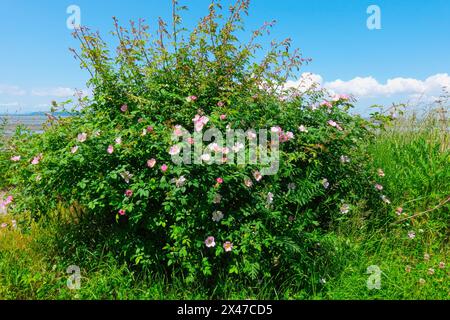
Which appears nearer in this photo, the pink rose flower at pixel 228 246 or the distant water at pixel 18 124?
the pink rose flower at pixel 228 246

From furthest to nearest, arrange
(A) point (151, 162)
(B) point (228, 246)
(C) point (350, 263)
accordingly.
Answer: (C) point (350, 263) → (A) point (151, 162) → (B) point (228, 246)

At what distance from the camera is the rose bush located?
2.62 meters

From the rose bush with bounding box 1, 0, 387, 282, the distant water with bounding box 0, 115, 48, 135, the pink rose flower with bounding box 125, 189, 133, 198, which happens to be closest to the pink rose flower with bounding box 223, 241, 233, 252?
the rose bush with bounding box 1, 0, 387, 282

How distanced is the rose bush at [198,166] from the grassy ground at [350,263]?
0.49 feet

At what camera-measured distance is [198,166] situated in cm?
263

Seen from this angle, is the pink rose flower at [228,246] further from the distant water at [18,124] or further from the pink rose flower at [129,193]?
the distant water at [18,124]

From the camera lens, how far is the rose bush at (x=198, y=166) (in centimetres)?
262

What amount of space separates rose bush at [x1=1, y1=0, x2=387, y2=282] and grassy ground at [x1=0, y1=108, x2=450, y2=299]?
15 centimetres

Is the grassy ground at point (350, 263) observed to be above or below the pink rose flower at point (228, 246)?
below

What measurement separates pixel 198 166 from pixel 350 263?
1.44 m

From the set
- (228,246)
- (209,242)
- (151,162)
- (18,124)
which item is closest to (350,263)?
(228,246)

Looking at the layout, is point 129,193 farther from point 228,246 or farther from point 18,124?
point 18,124

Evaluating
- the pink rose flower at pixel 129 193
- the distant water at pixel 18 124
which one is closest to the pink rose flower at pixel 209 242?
Answer: the pink rose flower at pixel 129 193

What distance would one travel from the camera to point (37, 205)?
321cm
